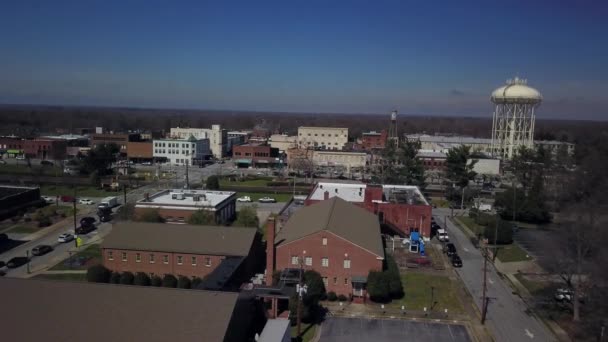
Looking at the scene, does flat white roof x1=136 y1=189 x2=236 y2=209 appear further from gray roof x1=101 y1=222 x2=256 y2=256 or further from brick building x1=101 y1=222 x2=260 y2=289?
brick building x1=101 y1=222 x2=260 y2=289

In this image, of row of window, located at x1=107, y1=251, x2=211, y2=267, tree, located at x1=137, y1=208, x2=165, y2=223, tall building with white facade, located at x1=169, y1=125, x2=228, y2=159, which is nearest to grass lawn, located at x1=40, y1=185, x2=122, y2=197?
tree, located at x1=137, y1=208, x2=165, y2=223

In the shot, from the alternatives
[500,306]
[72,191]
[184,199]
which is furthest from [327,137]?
[500,306]

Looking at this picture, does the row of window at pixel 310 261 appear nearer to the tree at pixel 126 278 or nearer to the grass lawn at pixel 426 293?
the grass lawn at pixel 426 293

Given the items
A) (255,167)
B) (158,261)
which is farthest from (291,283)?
(255,167)

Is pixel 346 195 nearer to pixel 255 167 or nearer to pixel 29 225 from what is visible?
pixel 29 225

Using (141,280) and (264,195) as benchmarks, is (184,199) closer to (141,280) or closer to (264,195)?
(141,280)

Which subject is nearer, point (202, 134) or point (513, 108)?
point (513, 108)
